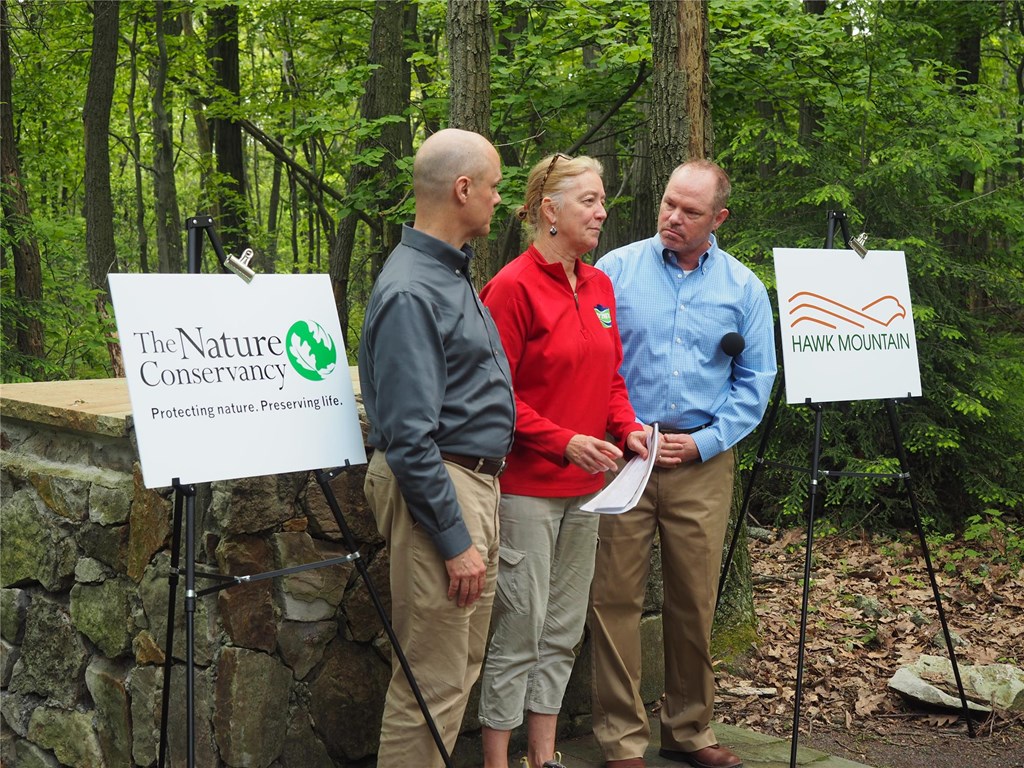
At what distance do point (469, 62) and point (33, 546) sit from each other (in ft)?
10.9

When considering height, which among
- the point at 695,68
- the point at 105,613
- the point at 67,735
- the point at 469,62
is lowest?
the point at 67,735

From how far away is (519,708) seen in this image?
3.00 metres

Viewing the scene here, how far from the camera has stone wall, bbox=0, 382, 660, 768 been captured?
9.94 feet

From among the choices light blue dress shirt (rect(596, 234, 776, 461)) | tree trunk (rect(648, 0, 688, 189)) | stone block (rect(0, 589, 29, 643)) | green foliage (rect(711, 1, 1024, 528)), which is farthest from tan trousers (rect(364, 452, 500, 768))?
green foliage (rect(711, 1, 1024, 528))

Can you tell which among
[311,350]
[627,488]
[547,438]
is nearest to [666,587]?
[627,488]

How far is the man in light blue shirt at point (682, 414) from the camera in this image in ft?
11.2

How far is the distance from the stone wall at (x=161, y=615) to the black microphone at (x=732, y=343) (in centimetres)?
130

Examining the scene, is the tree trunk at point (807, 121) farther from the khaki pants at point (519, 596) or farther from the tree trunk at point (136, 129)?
the tree trunk at point (136, 129)

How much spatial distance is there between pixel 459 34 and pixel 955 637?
13.6 ft

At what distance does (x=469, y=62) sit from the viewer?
5.48m

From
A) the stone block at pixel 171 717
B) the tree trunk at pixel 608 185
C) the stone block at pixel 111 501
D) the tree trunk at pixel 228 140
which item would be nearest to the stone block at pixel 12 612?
the stone block at pixel 111 501

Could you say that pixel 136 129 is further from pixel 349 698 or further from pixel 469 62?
pixel 349 698

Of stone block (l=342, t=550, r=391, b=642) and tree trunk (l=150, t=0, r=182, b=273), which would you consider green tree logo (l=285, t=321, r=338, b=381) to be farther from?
tree trunk (l=150, t=0, r=182, b=273)

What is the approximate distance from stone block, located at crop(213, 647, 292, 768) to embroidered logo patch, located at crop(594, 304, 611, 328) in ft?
4.82
